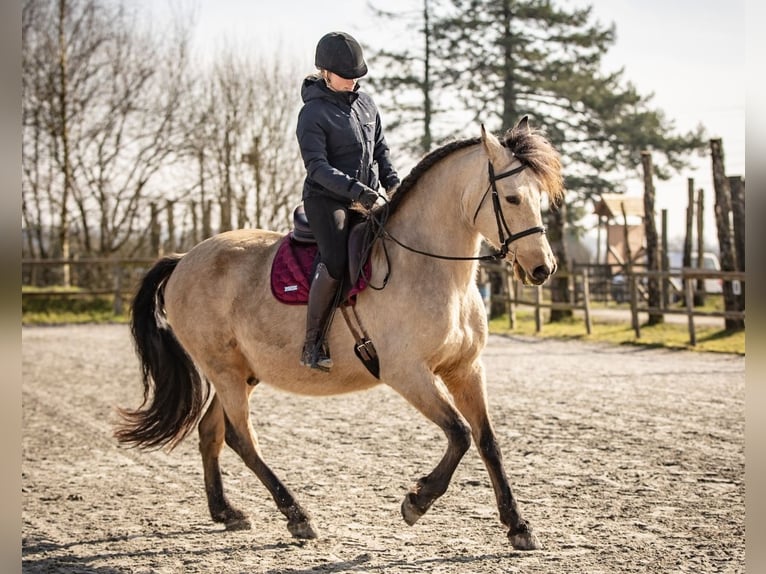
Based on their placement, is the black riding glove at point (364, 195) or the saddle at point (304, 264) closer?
the black riding glove at point (364, 195)

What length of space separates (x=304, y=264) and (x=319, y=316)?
0.48 metres

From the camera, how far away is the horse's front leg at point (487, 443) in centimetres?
475

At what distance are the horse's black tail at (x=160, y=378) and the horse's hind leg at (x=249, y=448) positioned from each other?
0.40 meters

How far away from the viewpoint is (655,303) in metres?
22.6

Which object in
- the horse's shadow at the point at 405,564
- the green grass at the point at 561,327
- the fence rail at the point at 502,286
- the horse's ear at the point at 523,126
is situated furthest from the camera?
the fence rail at the point at 502,286

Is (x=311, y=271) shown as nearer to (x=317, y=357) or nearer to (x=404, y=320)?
(x=317, y=357)

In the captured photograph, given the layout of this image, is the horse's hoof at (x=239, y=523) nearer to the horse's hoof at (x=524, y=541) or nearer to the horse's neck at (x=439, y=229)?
the horse's hoof at (x=524, y=541)

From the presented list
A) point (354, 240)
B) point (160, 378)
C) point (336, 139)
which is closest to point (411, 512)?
point (354, 240)

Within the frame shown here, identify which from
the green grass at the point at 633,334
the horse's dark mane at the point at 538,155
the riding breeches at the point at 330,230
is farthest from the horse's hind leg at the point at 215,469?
the green grass at the point at 633,334

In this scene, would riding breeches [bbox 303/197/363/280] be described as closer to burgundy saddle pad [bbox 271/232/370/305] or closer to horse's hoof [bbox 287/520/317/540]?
burgundy saddle pad [bbox 271/232/370/305]

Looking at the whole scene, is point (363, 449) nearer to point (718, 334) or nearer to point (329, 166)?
point (329, 166)

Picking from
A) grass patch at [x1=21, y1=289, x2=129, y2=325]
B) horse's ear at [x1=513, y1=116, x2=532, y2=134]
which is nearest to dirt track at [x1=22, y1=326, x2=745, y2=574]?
horse's ear at [x1=513, y1=116, x2=532, y2=134]

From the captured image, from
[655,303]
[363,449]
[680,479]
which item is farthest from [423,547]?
[655,303]

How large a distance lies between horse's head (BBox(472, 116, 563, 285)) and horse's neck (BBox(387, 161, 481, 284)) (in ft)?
0.84
